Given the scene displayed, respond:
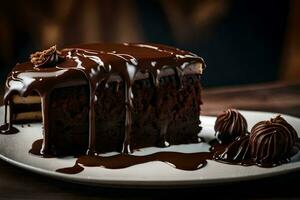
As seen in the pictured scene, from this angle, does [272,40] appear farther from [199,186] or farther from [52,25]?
[199,186]

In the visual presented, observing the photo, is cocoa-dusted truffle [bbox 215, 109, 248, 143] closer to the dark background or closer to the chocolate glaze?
the chocolate glaze

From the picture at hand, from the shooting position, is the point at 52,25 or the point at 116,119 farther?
the point at 52,25

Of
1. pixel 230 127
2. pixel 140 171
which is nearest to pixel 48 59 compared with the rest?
pixel 140 171

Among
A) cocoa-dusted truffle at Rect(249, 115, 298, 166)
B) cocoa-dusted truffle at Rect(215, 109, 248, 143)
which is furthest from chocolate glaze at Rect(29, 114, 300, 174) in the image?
cocoa-dusted truffle at Rect(215, 109, 248, 143)

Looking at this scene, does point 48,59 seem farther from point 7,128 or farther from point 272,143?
point 272,143

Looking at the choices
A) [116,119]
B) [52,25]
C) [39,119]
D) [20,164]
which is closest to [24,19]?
[52,25]

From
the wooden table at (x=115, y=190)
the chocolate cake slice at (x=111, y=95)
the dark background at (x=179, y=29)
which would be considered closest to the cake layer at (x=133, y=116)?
the chocolate cake slice at (x=111, y=95)
